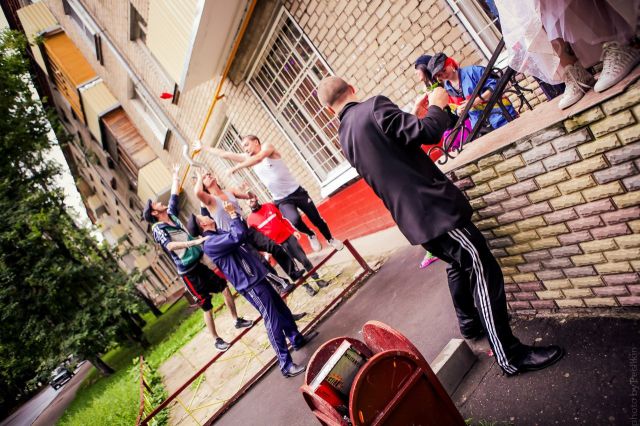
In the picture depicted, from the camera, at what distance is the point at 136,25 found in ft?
34.2

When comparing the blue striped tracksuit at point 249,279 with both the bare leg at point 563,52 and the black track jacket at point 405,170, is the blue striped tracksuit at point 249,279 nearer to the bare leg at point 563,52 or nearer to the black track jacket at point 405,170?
the black track jacket at point 405,170

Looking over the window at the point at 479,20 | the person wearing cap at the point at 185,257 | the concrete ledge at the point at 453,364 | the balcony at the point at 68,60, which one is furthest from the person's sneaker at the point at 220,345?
the balcony at the point at 68,60

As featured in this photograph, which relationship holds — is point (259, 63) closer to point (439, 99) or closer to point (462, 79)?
point (462, 79)

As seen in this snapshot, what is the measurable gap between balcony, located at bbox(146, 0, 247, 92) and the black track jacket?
15.4 ft

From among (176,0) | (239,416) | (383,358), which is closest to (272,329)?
(239,416)

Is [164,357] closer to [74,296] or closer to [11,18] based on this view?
[74,296]

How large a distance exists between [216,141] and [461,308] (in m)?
9.03

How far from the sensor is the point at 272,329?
174 inches

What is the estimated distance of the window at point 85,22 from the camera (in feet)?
40.9

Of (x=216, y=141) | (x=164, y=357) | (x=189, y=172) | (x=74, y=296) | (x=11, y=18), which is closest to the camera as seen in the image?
(x=164, y=357)

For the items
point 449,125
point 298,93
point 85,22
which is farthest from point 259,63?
point 85,22

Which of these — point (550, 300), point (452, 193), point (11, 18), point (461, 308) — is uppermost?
point (11, 18)

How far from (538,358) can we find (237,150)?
8806mm

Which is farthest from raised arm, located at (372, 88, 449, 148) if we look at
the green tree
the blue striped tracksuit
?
the green tree
